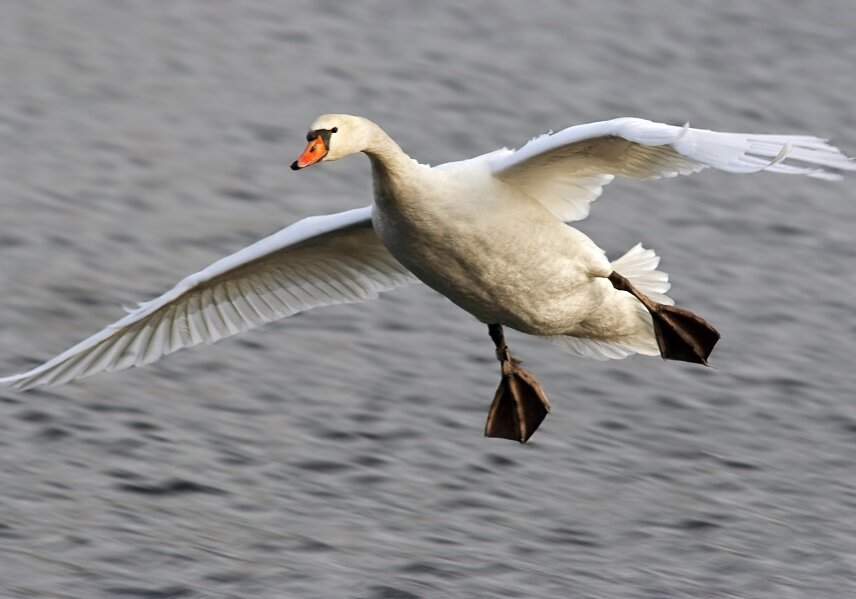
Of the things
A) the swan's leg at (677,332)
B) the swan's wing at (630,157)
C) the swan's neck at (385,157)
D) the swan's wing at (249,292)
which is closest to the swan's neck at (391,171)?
the swan's neck at (385,157)

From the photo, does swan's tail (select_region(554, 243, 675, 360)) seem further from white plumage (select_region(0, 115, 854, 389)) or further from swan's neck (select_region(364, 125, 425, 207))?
swan's neck (select_region(364, 125, 425, 207))

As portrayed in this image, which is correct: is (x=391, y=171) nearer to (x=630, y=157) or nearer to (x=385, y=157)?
(x=385, y=157)

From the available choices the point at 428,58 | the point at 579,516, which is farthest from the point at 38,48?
the point at 579,516

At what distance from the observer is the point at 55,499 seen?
1039cm

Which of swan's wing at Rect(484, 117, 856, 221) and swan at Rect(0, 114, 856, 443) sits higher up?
swan's wing at Rect(484, 117, 856, 221)

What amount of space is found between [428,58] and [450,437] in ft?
27.2

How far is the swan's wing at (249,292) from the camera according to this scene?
30.9ft

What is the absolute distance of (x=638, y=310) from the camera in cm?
959

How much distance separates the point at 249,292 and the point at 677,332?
8.46 feet

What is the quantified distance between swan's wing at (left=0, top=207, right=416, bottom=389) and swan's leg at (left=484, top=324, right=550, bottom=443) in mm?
838

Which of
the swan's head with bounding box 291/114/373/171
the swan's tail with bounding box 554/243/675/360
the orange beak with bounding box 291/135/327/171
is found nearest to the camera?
Answer: the orange beak with bounding box 291/135/327/171

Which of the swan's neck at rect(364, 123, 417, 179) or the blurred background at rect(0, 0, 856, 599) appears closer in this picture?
the swan's neck at rect(364, 123, 417, 179)

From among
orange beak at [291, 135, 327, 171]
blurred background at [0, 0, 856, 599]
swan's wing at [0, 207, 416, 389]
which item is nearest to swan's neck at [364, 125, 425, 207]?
orange beak at [291, 135, 327, 171]

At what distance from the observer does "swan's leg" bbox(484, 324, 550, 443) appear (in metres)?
10.0
